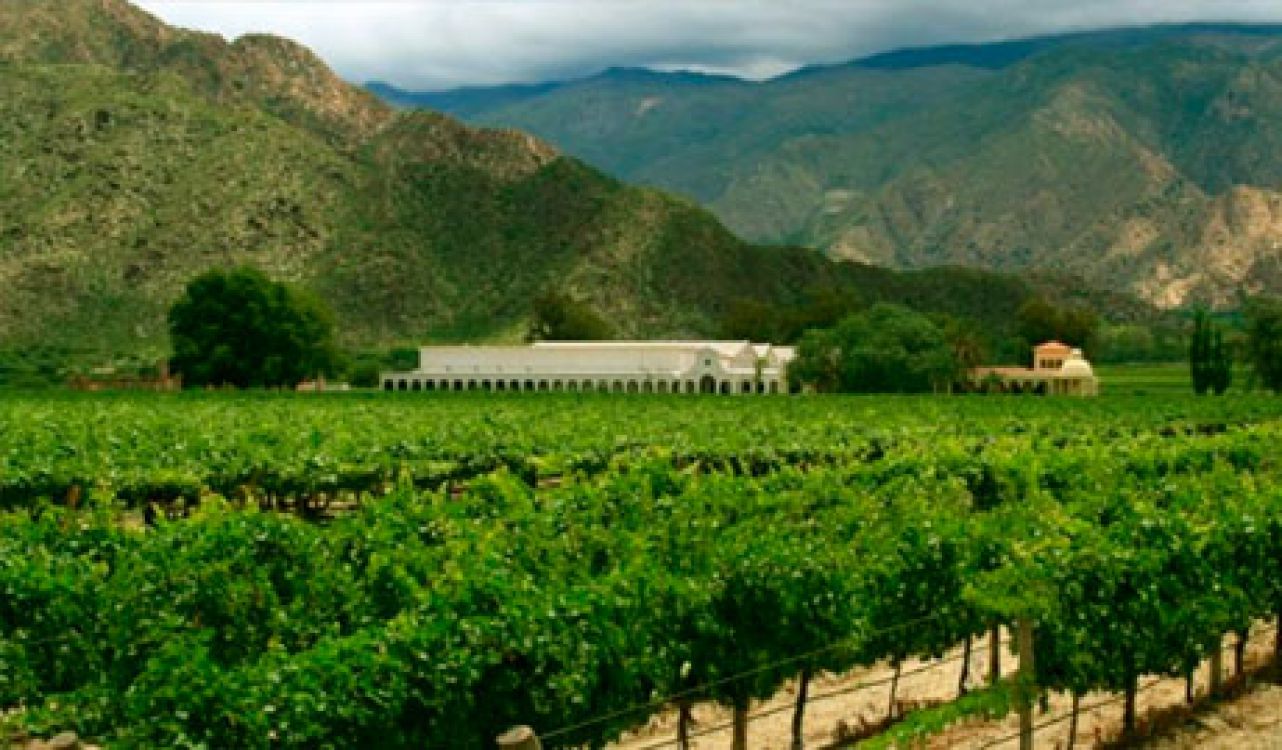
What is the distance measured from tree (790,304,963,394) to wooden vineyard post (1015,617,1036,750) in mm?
92926

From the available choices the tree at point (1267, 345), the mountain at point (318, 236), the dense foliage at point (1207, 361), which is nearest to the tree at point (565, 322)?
the mountain at point (318, 236)

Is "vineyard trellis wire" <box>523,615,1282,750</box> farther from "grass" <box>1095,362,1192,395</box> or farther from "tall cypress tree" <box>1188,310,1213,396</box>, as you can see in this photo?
"tall cypress tree" <box>1188,310,1213,396</box>

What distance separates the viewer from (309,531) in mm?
15438

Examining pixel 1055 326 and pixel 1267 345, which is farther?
pixel 1055 326

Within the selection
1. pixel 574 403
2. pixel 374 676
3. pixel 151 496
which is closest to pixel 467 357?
pixel 574 403

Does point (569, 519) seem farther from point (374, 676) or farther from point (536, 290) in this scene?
point (536, 290)

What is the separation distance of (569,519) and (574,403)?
58933mm

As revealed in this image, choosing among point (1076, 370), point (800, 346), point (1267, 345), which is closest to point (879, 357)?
point (800, 346)

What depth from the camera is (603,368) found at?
122m

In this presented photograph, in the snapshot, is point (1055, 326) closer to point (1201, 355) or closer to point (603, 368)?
point (1201, 355)

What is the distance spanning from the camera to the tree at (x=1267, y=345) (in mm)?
102250

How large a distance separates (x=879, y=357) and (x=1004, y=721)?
91.8 meters

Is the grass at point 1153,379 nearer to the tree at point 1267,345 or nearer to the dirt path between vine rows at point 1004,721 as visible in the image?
the tree at point 1267,345

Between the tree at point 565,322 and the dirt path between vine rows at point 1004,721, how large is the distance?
125m
